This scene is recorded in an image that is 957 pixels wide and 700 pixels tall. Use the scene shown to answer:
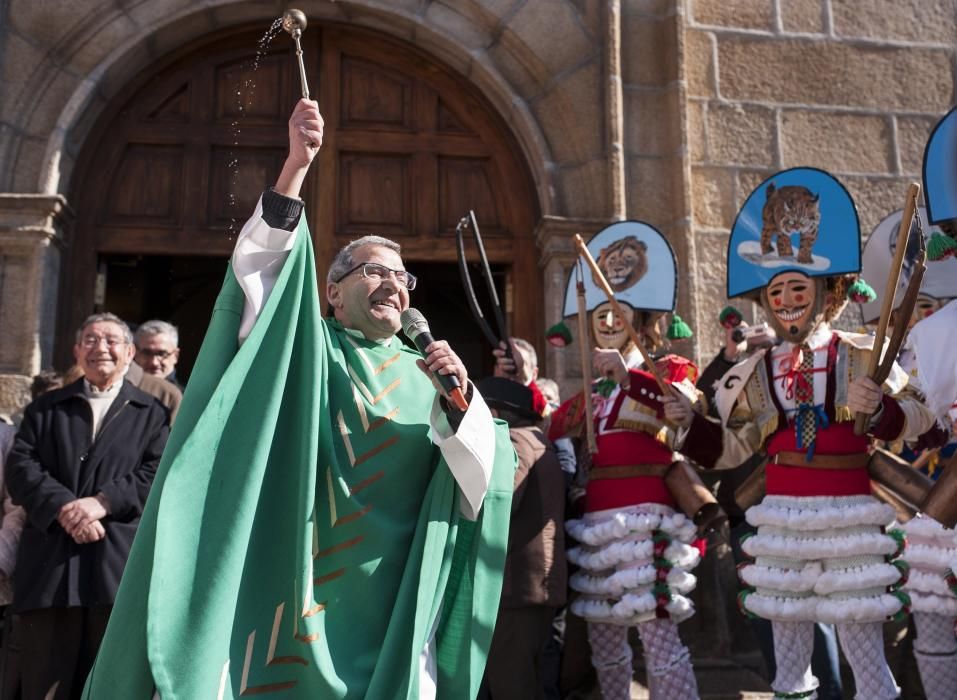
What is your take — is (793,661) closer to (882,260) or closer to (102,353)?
(882,260)

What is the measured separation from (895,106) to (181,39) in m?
4.89

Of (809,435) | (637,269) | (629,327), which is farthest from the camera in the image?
(637,269)

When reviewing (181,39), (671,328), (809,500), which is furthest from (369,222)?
(809,500)

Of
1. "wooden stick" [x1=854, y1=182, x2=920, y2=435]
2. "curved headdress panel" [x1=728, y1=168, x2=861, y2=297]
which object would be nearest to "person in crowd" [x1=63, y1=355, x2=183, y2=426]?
"curved headdress panel" [x1=728, y1=168, x2=861, y2=297]

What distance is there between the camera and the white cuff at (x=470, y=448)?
9.32 ft

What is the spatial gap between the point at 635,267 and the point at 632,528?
1.33 m

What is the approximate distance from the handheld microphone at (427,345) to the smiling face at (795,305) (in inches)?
65.2

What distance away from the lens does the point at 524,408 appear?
14.5 feet

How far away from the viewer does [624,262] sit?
15.6 feet

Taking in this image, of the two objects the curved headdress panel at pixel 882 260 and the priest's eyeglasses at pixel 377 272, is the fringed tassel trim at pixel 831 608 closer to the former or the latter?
the curved headdress panel at pixel 882 260

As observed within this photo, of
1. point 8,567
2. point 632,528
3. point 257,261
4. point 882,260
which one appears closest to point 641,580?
point 632,528

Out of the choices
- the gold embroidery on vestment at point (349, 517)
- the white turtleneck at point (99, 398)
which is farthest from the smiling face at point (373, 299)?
the white turtleneck at point (99, 398)

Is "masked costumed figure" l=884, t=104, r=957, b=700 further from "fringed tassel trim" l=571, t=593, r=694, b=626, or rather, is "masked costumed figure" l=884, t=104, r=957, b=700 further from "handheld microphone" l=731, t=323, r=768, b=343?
"fringed tassel trim" l=571, t=593, r=694, b=626

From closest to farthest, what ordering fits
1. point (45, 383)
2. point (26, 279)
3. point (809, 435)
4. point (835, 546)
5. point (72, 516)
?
point (835, 546) < point (809, 435) < point (72, 516) < point (45, 383) < point (26, 279)
